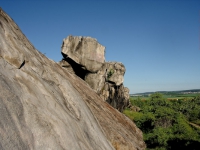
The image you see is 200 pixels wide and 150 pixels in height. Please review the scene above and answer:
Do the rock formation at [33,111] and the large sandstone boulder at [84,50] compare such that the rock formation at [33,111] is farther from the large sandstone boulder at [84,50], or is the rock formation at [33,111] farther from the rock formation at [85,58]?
the rock formation at [85,58]

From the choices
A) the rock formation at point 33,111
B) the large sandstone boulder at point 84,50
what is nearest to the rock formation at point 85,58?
the large sandstone boulder at point 84,50

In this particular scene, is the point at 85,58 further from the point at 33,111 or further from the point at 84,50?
the point at 33,111

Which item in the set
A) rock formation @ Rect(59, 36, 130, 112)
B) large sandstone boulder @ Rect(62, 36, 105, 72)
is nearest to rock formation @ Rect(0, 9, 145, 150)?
large sandstone boulder @ Rect(62, 36, 105, 72)

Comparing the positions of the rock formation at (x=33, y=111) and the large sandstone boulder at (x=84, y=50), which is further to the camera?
the large sandstone boulder at (x=84, y=50)

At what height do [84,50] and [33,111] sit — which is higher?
[84,50]

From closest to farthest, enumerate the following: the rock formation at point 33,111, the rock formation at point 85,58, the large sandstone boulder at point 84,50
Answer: the rock formation at point 33,111, the large sandstone boulder at point 84,50, the rock formation at point 85,58

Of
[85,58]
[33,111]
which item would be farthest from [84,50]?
[33,111]

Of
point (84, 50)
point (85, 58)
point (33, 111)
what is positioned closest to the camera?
point (33, 111)

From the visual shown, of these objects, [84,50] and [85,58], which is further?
[85,58]

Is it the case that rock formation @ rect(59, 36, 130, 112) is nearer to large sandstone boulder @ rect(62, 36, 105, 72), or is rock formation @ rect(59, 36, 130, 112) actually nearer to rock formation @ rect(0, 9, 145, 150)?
large sandstone boulder @ rect(62, 36, 105, 72)

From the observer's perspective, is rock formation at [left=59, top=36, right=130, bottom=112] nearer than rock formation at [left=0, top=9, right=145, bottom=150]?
No

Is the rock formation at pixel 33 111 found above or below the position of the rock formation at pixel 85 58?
below

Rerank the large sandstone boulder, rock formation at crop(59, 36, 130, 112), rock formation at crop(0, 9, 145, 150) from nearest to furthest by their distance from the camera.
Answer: rock formation at crop(0, 9, 145, 150) < the large sandstone boulder < rock formation at crop(59, 36, 130, 112)

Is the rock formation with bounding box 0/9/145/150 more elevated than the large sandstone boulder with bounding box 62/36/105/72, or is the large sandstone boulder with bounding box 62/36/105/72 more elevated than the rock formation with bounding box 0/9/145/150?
the large sandstone boulder with bounding box 62/36/105/72
